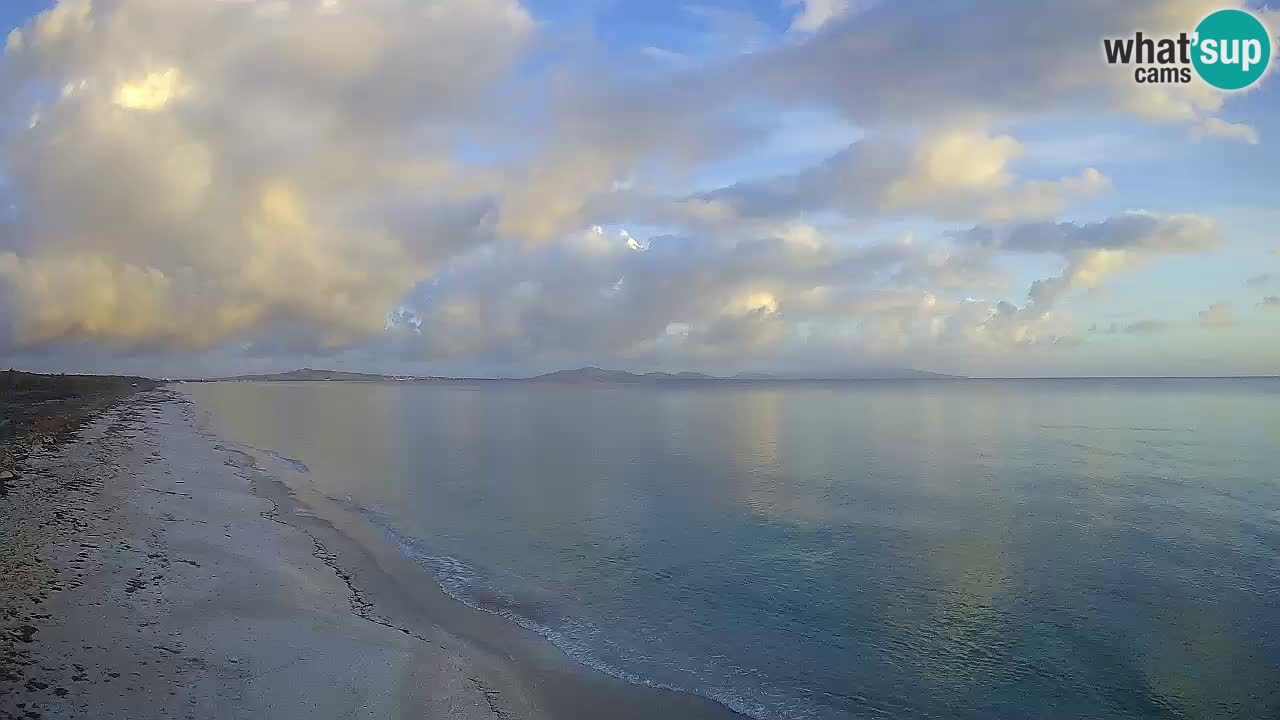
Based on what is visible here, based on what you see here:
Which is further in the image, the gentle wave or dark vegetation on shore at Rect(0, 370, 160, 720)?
the gentle wave

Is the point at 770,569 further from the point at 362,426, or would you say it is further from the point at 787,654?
the point at 362,426

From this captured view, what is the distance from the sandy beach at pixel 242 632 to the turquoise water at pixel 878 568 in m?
1.73

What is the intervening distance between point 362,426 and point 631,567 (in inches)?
3114

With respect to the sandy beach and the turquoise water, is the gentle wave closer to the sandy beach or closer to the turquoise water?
the turquoise water

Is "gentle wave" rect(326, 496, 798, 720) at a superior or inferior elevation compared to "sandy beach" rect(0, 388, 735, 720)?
inferior

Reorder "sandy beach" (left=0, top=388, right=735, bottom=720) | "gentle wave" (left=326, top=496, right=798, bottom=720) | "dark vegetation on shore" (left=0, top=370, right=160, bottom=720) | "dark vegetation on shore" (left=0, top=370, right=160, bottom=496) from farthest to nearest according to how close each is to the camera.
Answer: "dark vegetation on shore" (left=0, top=370, right=160, bottom=496)
"gentle wave" (left=326, top=496, right=798, bottom=720)
"sandy beach" (left=0, top=388, right=735, bottom=720)
"dark vegetation on shore" (left=0, top=370, right=160, bottom=720)

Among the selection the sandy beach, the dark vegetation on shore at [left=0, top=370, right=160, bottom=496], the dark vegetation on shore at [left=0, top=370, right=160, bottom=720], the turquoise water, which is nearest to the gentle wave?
the turquoise water

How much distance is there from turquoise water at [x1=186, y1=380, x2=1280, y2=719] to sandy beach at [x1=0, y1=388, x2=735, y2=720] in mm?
1727

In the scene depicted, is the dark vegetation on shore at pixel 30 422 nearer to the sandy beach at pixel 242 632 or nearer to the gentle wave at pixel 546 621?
the sandy beach at pixel 242 632

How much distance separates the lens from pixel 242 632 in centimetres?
1630

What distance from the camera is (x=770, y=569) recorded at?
25.2 m

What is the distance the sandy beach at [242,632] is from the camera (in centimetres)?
1309

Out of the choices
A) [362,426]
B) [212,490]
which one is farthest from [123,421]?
[212,490]

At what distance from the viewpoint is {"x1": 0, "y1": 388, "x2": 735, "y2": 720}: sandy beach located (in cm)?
1309
